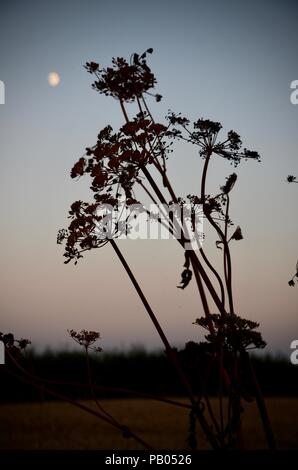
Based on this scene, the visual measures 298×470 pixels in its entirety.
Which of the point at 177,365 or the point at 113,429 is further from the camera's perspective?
the point at 113,429

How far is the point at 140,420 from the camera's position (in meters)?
8.73

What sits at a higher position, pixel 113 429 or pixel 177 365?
pixel 177 365

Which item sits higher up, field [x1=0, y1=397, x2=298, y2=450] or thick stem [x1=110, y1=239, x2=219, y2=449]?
thick stem [x1=110, y1=239, x2=219, y2=449]

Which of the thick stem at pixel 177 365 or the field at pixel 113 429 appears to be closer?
the thick stem at pixel 177 365

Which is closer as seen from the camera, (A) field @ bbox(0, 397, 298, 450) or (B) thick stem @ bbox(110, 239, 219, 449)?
(B) thick stem @ bbox(110, 239, 219, 449)

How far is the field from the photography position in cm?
666

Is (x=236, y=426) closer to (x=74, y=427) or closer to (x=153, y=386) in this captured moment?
(x=74, y=427)

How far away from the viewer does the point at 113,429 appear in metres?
7.95

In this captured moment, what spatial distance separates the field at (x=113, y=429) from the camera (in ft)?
21.9

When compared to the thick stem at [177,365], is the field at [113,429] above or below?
below

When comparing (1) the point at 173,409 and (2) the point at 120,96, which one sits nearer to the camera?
(2) the point at 120,96
